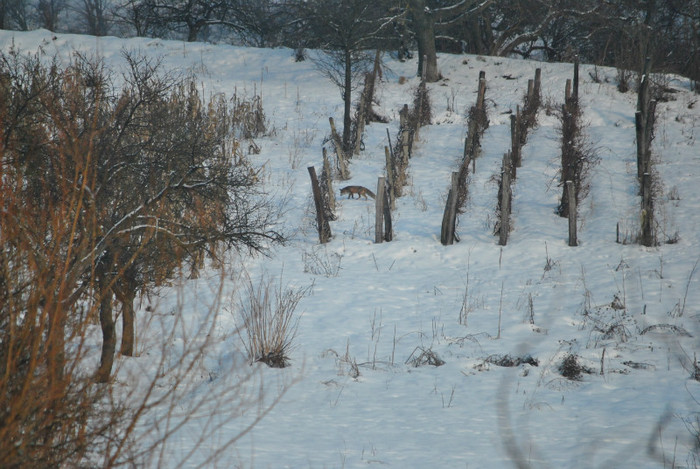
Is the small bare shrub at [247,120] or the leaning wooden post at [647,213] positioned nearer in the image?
the leaning wooden post at [647,213]

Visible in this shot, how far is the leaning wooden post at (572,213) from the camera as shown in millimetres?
9625

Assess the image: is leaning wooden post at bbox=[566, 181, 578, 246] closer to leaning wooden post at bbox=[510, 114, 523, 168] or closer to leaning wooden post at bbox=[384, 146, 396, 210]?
leaning wooden post at bbox=[384, 146, 396, 210]

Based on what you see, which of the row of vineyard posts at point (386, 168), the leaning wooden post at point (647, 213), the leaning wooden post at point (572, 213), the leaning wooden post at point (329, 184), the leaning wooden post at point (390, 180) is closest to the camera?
the leaning wooden post at point (647, 213)

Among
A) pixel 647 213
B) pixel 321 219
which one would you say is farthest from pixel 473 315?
pixel 647 213

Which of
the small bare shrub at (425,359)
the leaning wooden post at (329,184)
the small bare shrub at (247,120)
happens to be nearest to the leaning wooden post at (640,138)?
the leaning wooden post at (329,184)

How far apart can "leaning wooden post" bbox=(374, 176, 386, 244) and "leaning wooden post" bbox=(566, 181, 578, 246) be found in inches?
121

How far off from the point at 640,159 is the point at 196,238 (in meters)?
9.86

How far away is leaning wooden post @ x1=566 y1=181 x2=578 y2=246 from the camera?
31.6 ft

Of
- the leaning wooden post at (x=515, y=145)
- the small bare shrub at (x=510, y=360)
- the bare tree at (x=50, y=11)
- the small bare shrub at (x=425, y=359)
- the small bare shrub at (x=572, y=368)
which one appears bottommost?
the small bare shrub at (x=425, y=359)

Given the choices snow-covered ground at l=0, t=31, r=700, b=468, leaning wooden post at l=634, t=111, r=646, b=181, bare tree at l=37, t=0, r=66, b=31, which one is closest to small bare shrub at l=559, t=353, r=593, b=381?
snow-covered ground at l=0, t=31, r=700, b=468

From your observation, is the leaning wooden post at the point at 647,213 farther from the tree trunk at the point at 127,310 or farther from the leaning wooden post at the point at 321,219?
the tree trunk at the point at 127,310

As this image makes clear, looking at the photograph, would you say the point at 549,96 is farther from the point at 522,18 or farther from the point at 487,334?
the point at 487,334

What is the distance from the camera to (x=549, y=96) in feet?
56.0

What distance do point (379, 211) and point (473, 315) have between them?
3.05 m
